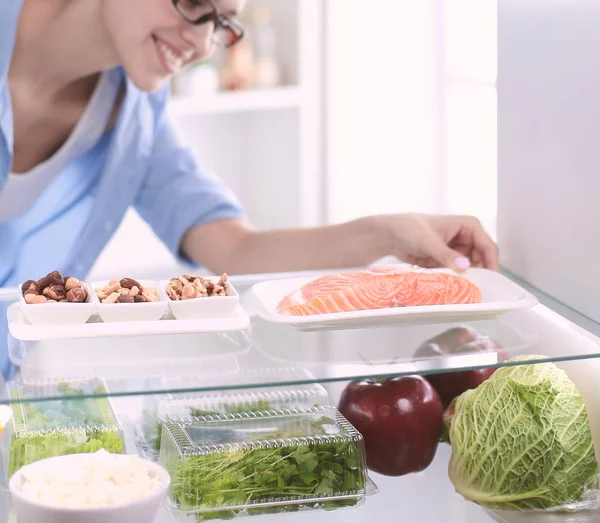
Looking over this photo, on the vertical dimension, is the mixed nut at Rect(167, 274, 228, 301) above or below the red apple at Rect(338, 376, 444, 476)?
above

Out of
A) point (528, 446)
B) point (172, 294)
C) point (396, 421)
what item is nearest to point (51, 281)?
point (172, 294)

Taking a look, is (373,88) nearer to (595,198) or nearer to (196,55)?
(196,55)

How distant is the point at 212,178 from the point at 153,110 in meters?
0.19

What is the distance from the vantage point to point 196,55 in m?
1.56

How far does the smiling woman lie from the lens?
150 centimetres

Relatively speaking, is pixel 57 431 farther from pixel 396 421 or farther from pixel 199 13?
pixel 199 13

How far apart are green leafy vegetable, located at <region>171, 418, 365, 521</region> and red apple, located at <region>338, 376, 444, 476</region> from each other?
79 mm

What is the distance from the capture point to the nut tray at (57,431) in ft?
2.74

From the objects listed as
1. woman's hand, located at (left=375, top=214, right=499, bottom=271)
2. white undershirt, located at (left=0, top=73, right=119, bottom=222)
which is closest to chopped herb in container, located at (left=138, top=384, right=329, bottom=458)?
woman's hand, located at (left=375, top=214, right=499, bottom=271)

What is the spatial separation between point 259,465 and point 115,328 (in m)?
0.19

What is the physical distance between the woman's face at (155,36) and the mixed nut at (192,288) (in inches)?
27.5

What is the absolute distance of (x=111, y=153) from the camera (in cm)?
178

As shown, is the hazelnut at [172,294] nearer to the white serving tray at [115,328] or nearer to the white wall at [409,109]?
the white serving tray at [115,328]

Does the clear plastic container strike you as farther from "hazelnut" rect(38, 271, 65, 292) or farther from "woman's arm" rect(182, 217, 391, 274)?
"woman's arm" rect(182, 217, 391, 274)
